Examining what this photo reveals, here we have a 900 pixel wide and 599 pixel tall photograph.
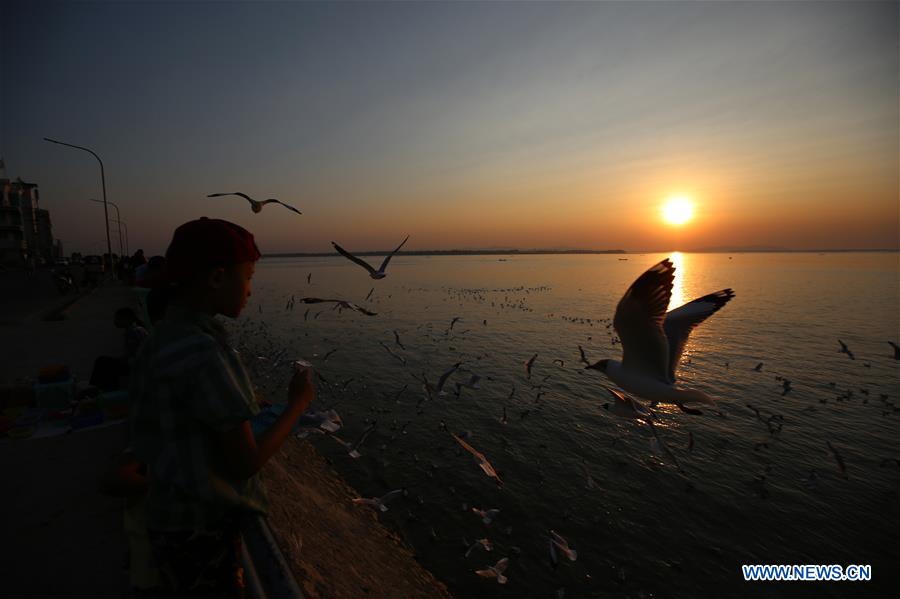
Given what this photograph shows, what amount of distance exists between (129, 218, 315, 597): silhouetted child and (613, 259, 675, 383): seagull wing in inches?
158

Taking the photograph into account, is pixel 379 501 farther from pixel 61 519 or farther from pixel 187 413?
pixel 187 413

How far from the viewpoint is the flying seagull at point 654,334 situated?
4672mm

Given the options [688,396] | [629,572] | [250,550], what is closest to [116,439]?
[250,550]

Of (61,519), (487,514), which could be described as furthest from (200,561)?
(487,514)

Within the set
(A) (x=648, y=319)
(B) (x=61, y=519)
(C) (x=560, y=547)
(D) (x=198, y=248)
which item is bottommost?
(C) (x=560, y=547)

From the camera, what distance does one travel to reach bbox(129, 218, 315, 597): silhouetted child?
5.31 feet

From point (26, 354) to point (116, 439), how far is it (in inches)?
318

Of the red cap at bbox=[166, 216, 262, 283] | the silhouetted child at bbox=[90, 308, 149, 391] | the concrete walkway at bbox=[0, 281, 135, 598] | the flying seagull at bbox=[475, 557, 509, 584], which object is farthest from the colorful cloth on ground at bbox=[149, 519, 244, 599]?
the silhouetted child at bbox=[90, 308, 149, 391]

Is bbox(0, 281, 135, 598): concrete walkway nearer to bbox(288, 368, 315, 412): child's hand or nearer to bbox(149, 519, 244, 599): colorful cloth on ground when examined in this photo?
bbox(149, 519, 244, 599): colorful cloth on ground

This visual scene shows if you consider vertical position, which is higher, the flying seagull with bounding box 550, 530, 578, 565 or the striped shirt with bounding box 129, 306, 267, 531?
the striped shirt with bounding box 129, 306, 267, 531

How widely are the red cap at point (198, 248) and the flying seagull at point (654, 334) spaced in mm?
3761

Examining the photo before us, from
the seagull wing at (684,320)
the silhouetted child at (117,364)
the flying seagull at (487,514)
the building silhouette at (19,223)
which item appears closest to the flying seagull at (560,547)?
the flying seagull at (487,514)

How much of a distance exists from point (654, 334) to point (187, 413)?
4798mm

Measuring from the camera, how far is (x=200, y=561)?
6.47 feet
